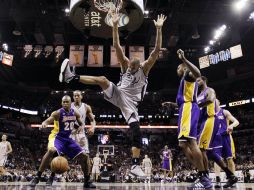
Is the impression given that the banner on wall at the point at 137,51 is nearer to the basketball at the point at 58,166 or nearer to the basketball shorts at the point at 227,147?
the basketball shorts at the point at 227,147

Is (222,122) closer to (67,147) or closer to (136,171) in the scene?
(136,171)

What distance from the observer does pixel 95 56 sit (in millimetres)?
18328

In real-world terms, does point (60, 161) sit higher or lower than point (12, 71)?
lower

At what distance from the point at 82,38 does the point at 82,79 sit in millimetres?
17869

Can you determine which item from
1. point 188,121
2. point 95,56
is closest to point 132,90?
point 188,121

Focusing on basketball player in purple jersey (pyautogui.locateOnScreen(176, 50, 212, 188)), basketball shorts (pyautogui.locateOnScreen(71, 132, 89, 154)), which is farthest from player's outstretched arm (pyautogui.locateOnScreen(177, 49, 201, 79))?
→ basketball shorts (pyautogui.locateOnScreen(71, 132, 89, 154))

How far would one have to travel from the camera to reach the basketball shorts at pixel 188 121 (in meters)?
4.57

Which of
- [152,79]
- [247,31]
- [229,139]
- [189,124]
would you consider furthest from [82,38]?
[189,124]

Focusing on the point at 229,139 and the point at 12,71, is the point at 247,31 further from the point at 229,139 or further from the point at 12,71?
the point at 12,71

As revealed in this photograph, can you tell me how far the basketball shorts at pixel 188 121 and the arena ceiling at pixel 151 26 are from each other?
362 inches

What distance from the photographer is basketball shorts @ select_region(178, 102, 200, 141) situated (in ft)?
15.0

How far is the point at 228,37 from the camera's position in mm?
22000

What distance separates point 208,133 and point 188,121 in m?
1.47

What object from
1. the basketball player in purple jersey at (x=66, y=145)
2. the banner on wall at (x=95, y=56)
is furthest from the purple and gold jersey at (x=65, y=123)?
the banner on wall at (x=95, y=56)
